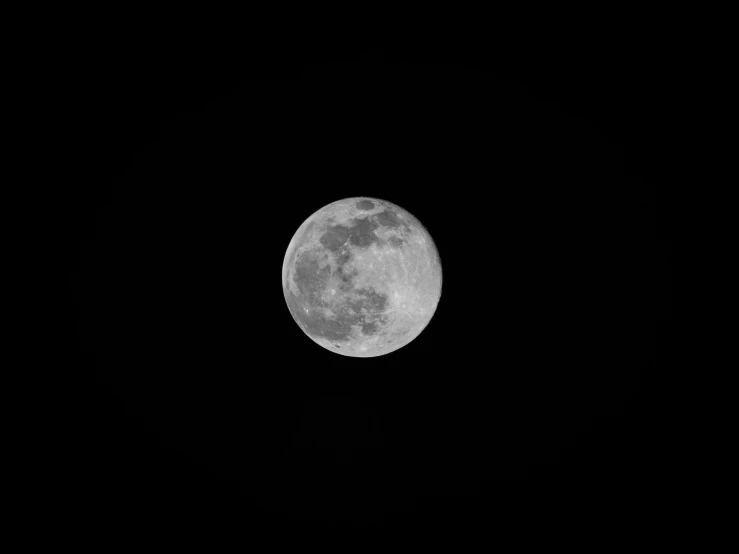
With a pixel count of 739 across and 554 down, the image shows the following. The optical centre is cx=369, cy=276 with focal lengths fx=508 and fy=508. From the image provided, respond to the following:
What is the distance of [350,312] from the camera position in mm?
4453

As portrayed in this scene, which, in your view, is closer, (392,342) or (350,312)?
(350,312)

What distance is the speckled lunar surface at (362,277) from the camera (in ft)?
14.4

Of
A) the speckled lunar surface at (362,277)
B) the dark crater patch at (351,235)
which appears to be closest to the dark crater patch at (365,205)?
the speckled lunar surface at (362,277)

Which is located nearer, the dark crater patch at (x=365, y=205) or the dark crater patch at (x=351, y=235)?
the dark crater patch at (x=351, y=235)

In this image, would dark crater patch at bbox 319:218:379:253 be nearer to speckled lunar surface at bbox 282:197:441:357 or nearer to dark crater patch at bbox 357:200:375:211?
speckled lunar surface at bbox 282:197:441:357

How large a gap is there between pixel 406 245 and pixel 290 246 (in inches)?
46.3

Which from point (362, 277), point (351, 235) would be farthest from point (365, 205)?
point (362, 277)

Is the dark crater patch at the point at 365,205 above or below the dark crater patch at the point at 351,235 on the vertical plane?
above

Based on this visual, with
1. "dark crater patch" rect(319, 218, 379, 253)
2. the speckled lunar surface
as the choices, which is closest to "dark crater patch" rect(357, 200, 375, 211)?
the speckled lunar surface

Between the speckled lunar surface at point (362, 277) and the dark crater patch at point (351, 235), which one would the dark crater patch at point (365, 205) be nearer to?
the speckled lunar surface at point (362, 277)

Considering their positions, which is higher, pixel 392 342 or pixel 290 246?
pixel 290 246

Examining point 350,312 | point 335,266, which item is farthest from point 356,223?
point 350,312

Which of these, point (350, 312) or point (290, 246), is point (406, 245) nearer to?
point (350, 312)

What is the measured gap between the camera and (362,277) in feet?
14.3
